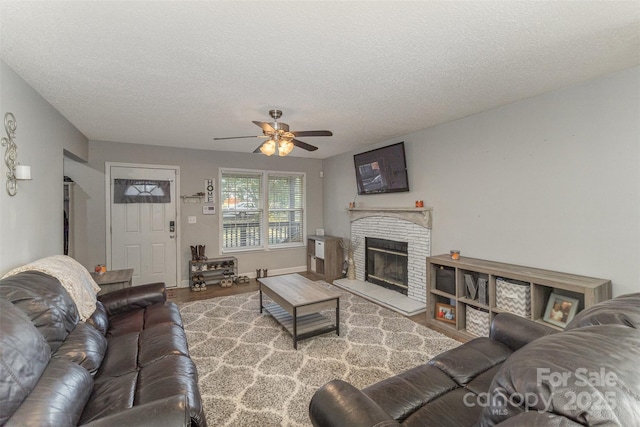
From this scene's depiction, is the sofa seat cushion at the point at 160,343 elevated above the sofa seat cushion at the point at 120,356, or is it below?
above

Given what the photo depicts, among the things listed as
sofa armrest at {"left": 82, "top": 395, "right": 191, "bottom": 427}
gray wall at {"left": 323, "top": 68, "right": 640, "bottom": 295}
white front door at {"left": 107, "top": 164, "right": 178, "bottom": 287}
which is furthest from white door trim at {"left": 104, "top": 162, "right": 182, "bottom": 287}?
sofa armrest at {"left": 82, "top": 395, "right": 191, "bottom": 427}

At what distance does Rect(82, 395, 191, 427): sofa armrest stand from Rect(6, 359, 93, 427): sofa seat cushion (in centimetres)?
19

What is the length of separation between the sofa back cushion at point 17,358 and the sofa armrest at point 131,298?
4.27 feet

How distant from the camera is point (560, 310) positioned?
2.47 m

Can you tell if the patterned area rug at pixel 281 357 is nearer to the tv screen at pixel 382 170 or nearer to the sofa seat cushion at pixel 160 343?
the sofa seat cushion at pixel 160 343

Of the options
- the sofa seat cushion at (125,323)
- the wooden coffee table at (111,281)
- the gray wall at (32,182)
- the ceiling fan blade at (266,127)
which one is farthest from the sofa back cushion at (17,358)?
the ceiling fan blade at (266,127)

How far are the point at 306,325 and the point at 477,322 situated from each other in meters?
1.81

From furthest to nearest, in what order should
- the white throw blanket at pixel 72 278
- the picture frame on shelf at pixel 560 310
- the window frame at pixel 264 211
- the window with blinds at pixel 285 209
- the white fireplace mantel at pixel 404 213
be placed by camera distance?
the window with blinds at pixel 285 209 < the window frame at pixel 264 211 < the white fireplace mantel at pixel 404 213 < the picture frame on shelf at pixel 560 310 < the white throw blanket at pixel 72 278

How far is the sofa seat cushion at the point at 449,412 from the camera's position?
4.20ft

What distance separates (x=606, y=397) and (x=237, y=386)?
220cm

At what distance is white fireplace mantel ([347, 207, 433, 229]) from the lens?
12.6 ft

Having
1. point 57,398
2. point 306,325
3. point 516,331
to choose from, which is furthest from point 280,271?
point 57,398

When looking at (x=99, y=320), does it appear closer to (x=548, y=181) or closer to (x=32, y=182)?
(x=32, y=182)

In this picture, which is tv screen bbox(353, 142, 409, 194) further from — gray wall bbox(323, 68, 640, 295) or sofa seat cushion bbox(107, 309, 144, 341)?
sofa seat cushion bbox(107, 309, 144, 341)
